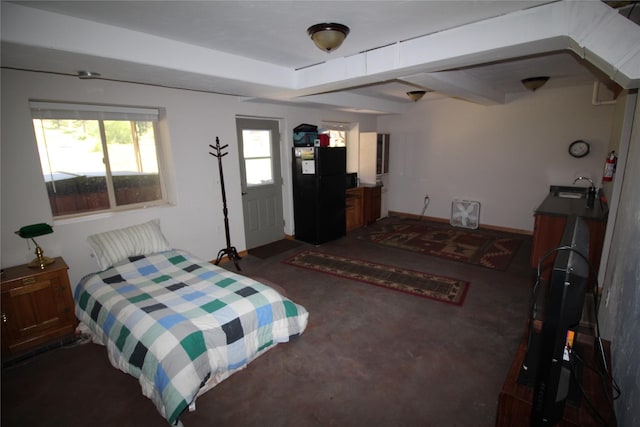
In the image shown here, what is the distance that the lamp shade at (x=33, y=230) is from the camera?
8.50 feet

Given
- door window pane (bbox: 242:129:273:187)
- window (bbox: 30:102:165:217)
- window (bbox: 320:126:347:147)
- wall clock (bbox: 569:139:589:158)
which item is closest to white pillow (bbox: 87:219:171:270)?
window (bbox: 30:102:165:217)

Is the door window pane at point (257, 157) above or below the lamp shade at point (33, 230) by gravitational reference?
above

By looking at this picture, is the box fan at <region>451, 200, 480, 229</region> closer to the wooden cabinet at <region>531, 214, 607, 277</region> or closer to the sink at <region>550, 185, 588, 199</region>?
the sink at <region>550, 185, 588, 199</region>

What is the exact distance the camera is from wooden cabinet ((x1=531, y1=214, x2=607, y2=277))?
3.31 m

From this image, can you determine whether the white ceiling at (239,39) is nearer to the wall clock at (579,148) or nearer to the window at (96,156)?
the window at (96,156)

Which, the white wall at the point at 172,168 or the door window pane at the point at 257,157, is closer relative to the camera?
the white wall at the point at 172,168

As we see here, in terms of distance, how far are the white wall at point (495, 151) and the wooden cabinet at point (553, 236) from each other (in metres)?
2.14

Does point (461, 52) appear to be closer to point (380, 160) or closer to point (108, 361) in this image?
point (108, 361)

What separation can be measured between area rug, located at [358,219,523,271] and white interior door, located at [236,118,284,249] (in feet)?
5.49

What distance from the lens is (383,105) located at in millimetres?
5883

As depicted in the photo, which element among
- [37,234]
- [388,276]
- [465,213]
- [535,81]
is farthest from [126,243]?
[465,213]

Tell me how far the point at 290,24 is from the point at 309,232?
3.52 m

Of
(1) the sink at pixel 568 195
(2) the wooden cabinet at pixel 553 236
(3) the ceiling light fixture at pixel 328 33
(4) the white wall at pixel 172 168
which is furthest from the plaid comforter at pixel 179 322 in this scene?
(1) the sink at pixel 568 195

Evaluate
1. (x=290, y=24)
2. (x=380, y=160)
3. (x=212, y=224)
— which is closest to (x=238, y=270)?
(x=212, y=224)
